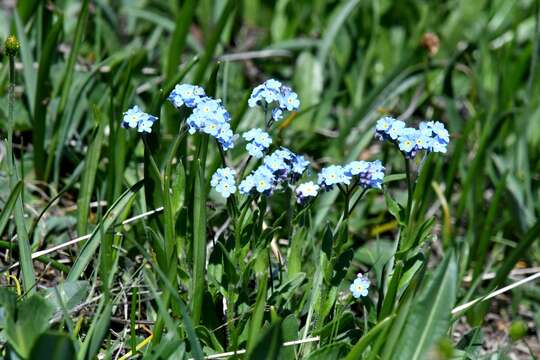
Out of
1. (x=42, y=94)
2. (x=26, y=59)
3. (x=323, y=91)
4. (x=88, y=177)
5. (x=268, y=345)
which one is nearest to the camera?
(x=268, y=345)

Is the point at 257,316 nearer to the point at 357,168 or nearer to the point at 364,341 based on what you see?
the point at 364,341

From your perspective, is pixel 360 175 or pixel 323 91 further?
pixel 323 91

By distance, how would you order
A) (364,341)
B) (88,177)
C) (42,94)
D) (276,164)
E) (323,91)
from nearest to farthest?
(364,341), (276,164), (88,177), (42,94), (323,91)

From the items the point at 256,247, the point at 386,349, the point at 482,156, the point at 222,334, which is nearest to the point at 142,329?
the point at 222,334

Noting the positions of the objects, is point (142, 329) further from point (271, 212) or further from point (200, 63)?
point (200, 63)

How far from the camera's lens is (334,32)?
152 inches

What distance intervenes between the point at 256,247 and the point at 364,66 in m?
1.89

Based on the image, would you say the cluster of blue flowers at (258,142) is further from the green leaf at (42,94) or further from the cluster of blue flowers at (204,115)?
the green leaf at (42,94)

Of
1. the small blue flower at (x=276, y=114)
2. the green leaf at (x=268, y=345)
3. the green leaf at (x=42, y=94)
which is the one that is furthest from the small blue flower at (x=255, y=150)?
the green leaf at (x=42, y=94)

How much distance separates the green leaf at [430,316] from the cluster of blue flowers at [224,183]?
0.54 metres

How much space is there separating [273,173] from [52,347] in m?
0.71

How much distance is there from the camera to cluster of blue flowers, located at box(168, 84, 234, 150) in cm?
211

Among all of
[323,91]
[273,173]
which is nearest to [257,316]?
[273,173]

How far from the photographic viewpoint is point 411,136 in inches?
85.4
